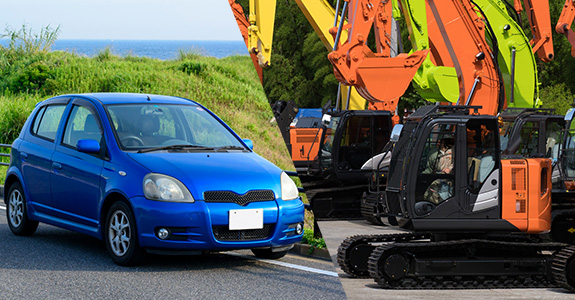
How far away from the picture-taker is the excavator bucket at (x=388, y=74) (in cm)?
816

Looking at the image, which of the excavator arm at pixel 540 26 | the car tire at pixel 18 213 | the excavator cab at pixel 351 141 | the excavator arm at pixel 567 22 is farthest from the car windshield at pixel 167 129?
the excavator cab at pixel 351 141

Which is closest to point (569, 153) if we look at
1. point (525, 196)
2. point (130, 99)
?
point (525, 196)

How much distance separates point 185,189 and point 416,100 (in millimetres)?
→ 4140

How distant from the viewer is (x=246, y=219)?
5324mm

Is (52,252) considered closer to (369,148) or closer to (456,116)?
(456,116)

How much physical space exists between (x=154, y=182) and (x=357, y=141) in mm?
7675

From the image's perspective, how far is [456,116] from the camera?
7391 millimetres

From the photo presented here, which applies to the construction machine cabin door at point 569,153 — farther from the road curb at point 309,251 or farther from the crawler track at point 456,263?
the road curb at point 309,251

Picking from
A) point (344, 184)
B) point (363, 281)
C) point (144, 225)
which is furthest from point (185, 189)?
point (344, 184)

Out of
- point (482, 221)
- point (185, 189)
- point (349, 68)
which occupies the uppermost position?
point (349, 68)

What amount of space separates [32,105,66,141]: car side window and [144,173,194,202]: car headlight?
58.9 inches

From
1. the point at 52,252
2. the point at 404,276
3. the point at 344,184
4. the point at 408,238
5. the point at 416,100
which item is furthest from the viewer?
the point at 344,184

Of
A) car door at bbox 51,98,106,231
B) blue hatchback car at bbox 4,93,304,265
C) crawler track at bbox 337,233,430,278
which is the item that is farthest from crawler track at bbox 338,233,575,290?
car door at bbox 51,98,106,231

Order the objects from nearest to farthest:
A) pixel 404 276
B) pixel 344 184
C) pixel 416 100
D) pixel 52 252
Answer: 1. pixel 52 252
2. pixel 404 276
3. pixel 416 100
4. pixel 344 184
